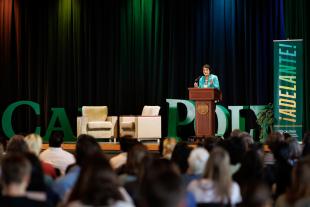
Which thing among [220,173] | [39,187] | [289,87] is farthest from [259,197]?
[289,87]

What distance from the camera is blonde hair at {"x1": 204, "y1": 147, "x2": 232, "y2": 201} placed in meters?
3.39

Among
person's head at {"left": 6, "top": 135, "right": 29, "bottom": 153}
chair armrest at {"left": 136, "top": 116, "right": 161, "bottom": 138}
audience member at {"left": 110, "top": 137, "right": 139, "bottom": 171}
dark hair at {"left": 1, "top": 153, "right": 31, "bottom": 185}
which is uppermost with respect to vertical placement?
dark hair at {"left": 1, "top": 153, "right": 31, "bottom": 185}

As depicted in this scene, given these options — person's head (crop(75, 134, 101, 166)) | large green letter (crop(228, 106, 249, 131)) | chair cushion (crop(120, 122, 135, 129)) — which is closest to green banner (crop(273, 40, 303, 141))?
large green letter (crop(228, 106, 249, 131))

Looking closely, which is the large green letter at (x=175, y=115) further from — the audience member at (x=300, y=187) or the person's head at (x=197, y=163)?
the audience member at (x=300, y=187)

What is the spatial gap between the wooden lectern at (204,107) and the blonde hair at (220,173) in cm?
677

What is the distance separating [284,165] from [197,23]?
9244 millimetres

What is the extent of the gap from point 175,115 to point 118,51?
234 cm

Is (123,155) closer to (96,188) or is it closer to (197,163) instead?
(197,163)

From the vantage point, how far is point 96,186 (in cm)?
268

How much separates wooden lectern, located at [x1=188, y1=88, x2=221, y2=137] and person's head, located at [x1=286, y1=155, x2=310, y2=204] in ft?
22.9

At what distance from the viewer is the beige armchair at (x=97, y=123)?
12.2 m

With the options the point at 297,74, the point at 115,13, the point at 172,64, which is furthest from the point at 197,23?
the point at 297,74

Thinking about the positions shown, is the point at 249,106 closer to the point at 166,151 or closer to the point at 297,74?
the point at 297,74

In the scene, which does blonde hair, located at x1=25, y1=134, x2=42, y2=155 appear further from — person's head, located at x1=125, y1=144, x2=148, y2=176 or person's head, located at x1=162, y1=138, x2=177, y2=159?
person's head, located at x1=125, y1=144, x2=148, y2=176
